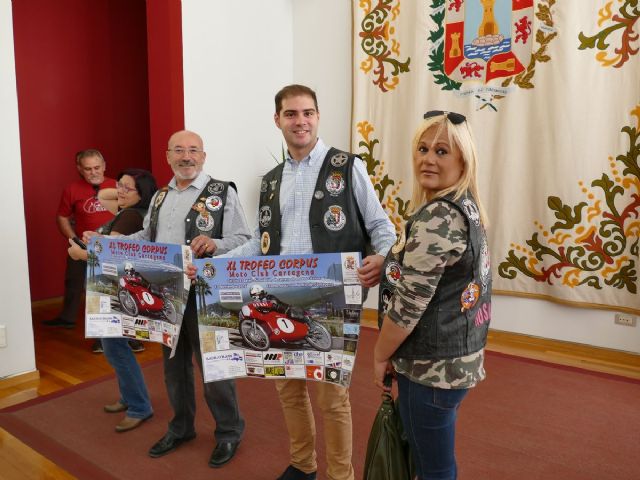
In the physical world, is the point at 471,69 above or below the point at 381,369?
above

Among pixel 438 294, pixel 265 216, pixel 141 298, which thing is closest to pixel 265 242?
pixel 265 216

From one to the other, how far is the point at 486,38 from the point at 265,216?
2648 millimetres

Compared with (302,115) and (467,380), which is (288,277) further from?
(467,380)

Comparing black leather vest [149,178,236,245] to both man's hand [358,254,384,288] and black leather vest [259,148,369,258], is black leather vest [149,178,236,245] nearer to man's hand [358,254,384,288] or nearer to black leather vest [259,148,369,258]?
black leather vest [259,148,369,258]

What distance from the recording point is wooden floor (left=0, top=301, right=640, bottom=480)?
302cm

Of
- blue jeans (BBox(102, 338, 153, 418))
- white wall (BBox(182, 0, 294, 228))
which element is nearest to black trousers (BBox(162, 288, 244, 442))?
blue jeans (BBox(102, 338, 153, 418))

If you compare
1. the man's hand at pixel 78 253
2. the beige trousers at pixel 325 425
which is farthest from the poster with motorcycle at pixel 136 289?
the beige trousers at pixel 325 425

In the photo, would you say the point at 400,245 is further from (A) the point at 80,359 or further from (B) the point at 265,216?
(A) the point at 80,359

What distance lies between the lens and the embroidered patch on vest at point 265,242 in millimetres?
1930

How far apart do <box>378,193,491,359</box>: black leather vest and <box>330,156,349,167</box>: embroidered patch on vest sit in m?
0.55

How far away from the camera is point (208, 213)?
220 centimetres

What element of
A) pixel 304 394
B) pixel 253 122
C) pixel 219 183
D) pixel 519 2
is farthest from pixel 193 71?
pixel 304 394

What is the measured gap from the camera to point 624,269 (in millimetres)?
3484

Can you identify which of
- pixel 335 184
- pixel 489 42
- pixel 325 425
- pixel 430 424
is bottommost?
pixel 325 425
